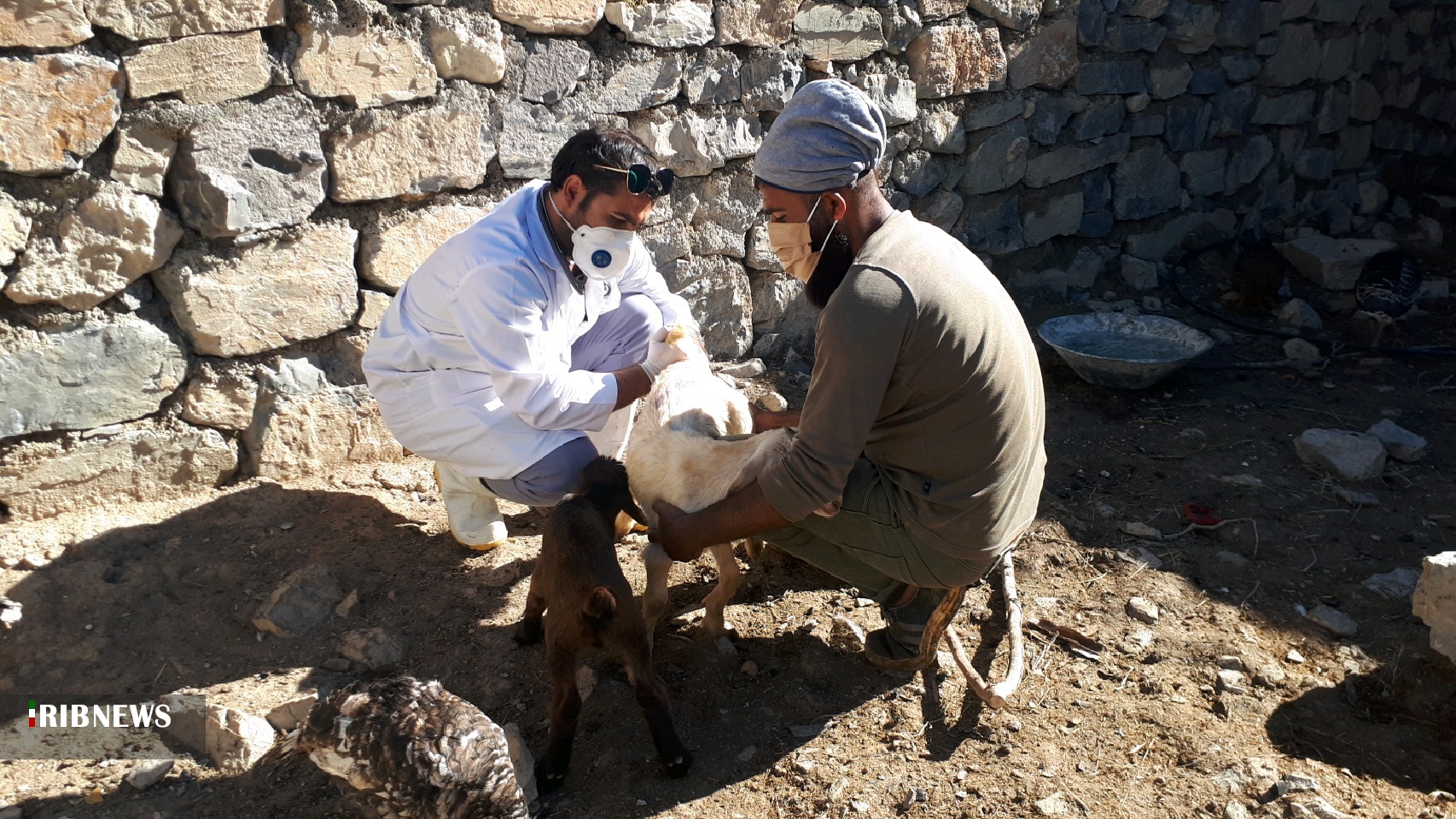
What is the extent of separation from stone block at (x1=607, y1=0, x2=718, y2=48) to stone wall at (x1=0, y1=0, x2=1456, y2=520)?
0.01 m

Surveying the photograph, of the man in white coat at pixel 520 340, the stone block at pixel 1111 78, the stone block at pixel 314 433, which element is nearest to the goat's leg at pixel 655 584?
the man in white coat at pixel 520 340

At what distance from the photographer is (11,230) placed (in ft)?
11.7

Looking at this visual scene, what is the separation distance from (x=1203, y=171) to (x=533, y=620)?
639 centimetres

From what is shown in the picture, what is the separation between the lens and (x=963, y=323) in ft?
9.04

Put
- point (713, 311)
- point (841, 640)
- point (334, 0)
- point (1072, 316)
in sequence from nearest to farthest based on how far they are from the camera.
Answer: point (841, 640) < point (334, 0) < point (713, 311) < point (1072, 316)

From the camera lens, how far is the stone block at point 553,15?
4.43 m

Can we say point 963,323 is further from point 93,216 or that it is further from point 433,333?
point 93,216

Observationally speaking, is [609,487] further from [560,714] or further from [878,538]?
[878,538]

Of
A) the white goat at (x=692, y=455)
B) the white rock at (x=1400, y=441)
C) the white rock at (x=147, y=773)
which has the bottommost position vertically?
the white rock at (x=147, y=773)

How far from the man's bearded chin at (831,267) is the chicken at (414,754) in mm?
1522

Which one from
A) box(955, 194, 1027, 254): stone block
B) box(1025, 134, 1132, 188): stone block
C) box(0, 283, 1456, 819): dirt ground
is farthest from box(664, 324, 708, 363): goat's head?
box(1025, 134, 1132, 188): stone block

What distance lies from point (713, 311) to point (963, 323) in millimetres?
2910

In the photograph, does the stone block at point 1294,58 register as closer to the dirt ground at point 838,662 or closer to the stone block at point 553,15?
the dirt ground at point 838,662

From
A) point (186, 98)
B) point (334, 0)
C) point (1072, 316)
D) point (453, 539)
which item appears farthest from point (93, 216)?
point (1072, 316)
